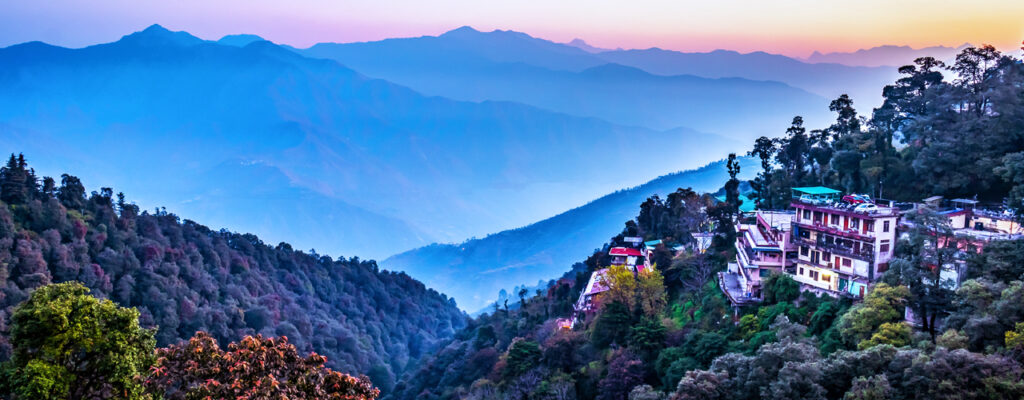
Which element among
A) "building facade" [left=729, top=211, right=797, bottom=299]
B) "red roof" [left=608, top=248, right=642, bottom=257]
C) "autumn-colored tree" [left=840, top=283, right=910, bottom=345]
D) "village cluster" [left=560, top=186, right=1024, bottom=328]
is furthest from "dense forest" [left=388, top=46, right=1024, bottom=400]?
"red roof" [left=608, top=248, right=642, bottom=257]

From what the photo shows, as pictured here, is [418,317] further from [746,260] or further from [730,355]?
[730,355]

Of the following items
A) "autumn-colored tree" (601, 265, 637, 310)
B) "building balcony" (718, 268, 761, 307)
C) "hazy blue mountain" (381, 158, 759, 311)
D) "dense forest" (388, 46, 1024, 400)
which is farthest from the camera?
"hazy blue mountain" (381, 158, 759, 311)

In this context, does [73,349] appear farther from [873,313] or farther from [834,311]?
[834,311]

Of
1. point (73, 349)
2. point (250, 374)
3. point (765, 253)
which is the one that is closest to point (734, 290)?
point (765, 253)

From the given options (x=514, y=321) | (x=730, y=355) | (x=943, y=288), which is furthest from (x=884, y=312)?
(x=514, y=321)

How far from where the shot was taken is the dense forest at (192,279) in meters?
38.6

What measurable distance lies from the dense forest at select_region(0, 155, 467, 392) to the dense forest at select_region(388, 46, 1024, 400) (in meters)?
9.92

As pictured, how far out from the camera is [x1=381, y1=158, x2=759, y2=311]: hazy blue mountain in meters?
93.8

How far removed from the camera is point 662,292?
30.2 m

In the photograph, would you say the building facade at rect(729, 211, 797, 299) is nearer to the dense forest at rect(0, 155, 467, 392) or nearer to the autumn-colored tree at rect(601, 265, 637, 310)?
the autumn-colored tree at rect(601, 265, 637, 310)

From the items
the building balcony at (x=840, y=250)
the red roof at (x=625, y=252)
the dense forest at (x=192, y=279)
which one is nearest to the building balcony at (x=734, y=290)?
the building balcony at (x=840, y=250)

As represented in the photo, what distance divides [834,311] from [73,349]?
63.2ft

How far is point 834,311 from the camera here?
2273 cm

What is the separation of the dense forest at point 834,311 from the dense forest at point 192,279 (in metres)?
9.92
